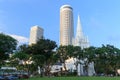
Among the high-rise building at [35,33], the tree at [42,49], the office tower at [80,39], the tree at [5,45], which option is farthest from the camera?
the high-rise building at [35,33]

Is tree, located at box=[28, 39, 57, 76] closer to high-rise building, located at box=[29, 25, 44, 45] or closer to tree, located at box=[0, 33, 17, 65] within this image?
tree, located at box=[0, 33, 17, 65]

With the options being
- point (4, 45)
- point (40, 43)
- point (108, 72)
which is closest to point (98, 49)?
point (40, 43)

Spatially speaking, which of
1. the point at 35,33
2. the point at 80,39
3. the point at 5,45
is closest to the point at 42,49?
the point at 5,45

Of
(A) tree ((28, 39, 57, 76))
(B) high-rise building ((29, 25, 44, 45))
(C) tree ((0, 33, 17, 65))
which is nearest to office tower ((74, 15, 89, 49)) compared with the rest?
(A) tree ((28, 39, 57, 76))

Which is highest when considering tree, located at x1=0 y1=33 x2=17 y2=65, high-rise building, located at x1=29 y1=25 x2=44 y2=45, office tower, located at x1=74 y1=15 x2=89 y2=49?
high-rise building, located at x1=29 y1=25 x2=44 y2=45

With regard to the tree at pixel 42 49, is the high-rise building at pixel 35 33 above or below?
above

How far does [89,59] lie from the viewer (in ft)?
241

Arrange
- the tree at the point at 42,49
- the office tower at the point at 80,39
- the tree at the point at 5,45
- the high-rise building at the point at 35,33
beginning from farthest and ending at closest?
the high-rise building at the point at 35,33 < the office tower at the point at 80,39 < the tree at the point at 42,49 < the tree at the point at 5,45

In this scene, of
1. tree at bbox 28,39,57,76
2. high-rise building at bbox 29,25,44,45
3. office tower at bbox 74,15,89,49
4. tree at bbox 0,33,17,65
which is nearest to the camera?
tree at bbox 0,33,17,65

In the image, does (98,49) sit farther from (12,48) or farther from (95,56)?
(12,48)

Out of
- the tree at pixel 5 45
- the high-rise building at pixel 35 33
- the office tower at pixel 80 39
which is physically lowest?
the tree at pixel 5 45

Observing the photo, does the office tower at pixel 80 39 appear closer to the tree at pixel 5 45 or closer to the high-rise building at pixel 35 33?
the tree at pixel 5 45

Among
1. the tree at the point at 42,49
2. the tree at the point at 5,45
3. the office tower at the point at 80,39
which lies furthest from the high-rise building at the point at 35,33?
A: the tree at the point at 5,45

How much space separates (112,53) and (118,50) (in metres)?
2.00
